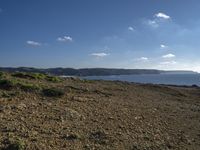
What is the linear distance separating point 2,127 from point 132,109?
7372 mm

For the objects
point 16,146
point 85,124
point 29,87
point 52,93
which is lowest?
point 16,146

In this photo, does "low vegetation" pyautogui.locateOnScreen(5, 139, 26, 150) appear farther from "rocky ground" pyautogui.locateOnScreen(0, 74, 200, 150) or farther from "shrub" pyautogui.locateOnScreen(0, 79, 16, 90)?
"shrub" pyautogui.locateOnScreen(0, 79, 16, 90)

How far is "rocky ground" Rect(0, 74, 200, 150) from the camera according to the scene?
10609 mm

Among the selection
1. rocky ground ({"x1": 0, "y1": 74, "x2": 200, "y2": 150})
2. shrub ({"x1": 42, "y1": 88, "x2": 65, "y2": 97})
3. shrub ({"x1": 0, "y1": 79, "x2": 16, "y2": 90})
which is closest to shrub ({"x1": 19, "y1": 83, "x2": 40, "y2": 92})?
rocky ground ({"x1": 0, "y1": 74, "x2": 200, "y2": 150})

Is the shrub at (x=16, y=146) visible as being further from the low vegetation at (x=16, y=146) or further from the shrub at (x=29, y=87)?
the shrub at (x=29, y=87)

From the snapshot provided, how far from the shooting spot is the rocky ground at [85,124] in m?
10.6

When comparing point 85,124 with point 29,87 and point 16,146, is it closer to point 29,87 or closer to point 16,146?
point 16,146

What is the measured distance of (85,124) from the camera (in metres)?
12.8

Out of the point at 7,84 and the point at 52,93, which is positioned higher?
the point at 7,84

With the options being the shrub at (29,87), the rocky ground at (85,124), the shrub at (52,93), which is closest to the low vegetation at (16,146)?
the rocky ground at (85,124)

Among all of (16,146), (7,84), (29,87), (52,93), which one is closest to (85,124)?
(16,146)

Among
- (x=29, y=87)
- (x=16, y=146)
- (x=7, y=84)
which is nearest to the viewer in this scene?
(x=16, y=146)

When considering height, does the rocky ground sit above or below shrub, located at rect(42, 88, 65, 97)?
below

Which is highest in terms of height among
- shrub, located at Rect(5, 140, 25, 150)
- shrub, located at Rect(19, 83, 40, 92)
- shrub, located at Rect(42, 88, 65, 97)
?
shrub, located at Rect(19, 83, 40, 92)
